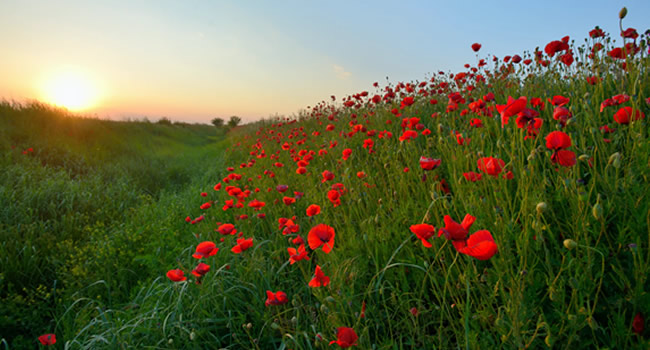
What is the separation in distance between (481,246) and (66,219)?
14.3 ft

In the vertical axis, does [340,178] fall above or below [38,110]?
below

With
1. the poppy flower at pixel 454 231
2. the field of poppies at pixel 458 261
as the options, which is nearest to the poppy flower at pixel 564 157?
the field of poppies at pixel 458 261

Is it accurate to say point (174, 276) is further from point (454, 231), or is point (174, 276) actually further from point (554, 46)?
point (554, 46)

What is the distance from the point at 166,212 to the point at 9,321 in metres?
1.89

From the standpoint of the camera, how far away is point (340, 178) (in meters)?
3.06

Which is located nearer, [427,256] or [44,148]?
[427,256]

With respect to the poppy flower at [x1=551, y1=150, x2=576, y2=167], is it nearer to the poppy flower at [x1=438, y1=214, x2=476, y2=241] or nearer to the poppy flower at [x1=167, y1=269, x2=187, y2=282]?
the poppy flower at [x1=438, y1=214, x2=476, y2=241]

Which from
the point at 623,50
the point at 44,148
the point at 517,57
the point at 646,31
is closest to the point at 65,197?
the point at 44,148

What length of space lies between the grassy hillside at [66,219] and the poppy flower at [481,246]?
2522 millimetres

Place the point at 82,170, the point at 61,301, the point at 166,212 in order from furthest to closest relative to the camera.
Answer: the point at 82,170
the point at 166,212
the point at 61,301

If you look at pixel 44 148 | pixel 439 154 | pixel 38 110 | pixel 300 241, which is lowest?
pixel 300 241

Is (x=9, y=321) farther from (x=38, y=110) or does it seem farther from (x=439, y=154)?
(x=38, y=110)

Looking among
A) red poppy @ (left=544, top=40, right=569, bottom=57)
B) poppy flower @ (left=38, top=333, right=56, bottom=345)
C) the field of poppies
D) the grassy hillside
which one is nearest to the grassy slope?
the field of poppies

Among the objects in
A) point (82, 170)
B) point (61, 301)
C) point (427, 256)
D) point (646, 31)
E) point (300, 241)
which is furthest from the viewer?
point (82, 170)
